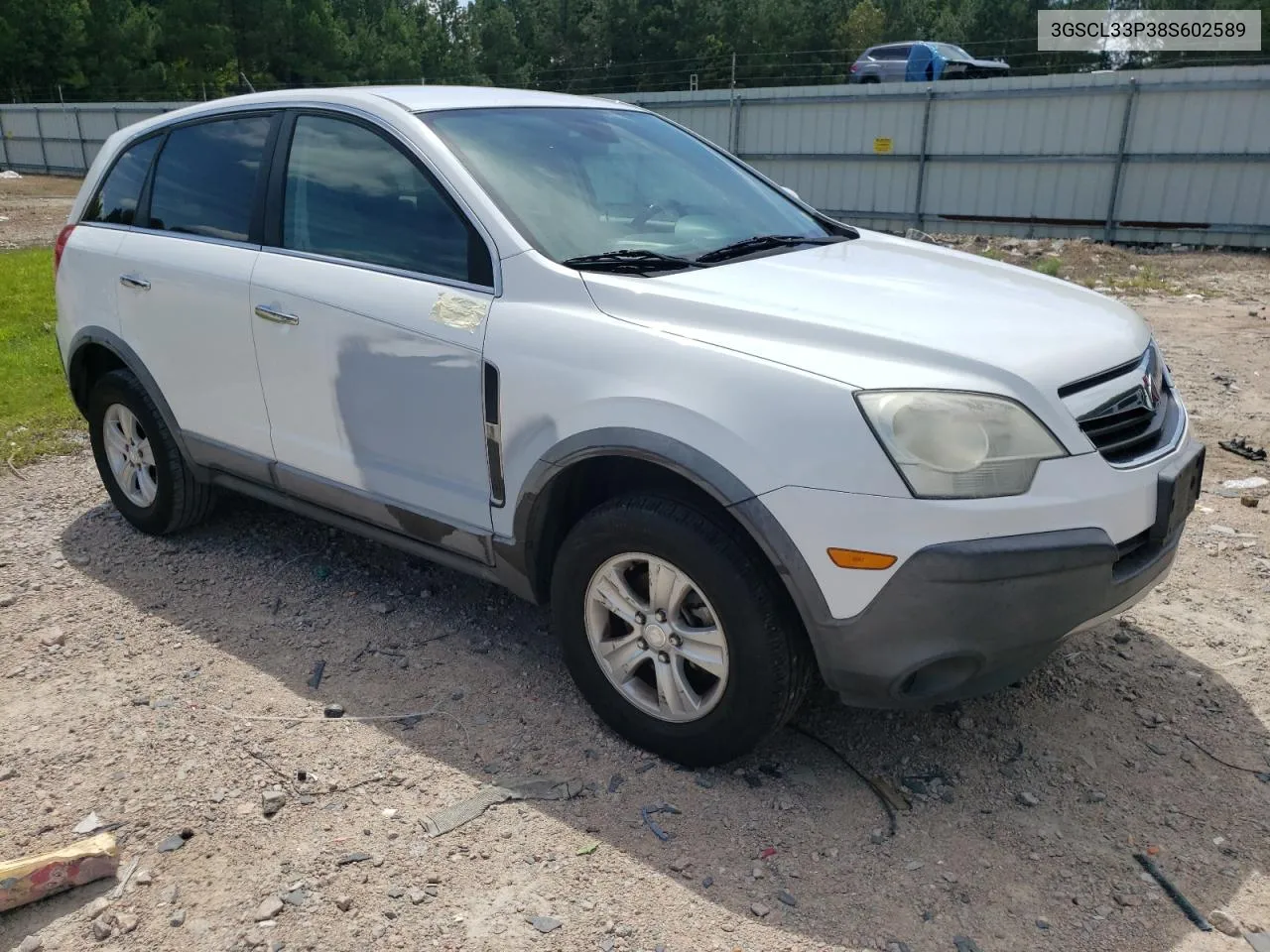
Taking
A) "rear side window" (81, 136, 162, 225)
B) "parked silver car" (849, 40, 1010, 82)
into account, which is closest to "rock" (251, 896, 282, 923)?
"rear side window" (81, 136, 162, 225)

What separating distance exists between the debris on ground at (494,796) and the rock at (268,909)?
1.35 feet

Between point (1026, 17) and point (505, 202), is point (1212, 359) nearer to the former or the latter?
point (505, 202)

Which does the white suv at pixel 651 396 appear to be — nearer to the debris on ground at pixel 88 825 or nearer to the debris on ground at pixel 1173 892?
the debris on ground at pixel 1173 892

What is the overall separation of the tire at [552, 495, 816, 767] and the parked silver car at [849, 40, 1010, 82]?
85.1 feet

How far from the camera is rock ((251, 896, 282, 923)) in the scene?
2.50 meters

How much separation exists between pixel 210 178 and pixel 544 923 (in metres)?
3.15

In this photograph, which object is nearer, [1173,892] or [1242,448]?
[1173,892]

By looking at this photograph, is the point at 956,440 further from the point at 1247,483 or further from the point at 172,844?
the point at 1247,483

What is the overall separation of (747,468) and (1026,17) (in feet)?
173

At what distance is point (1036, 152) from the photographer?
16781 millimetres

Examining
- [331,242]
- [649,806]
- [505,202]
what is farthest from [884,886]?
[331,242]

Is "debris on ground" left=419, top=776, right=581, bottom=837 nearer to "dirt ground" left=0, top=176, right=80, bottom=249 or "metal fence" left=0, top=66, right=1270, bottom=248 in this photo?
"dirt ground" left=0, top=176, right=80, bottom=249

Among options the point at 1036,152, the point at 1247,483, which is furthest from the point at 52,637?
the point at 1036,152

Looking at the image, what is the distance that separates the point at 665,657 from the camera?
2.93 metres
